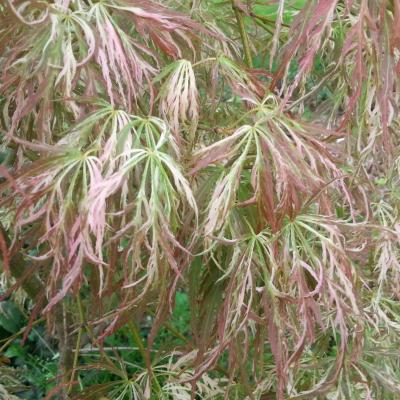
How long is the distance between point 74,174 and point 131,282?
0.15 m

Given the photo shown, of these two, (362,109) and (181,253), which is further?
(362,109)

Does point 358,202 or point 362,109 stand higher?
point 362,109

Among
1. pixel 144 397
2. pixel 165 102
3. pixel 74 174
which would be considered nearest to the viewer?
pixel 74 174

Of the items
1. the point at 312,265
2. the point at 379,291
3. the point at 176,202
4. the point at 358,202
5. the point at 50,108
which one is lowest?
the point at 379,291

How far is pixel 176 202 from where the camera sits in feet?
2.92

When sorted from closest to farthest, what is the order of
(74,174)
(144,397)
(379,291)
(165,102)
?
(74,174), (165,102), (144,397), (379,291)

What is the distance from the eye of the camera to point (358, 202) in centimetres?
116

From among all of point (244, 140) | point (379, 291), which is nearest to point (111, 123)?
point (244, 140)

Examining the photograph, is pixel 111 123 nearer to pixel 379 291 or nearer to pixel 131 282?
pixel 131 282

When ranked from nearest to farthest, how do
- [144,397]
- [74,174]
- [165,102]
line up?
[74,174], [165,102], [144,397]

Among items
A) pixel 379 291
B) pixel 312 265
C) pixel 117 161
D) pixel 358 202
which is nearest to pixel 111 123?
pixel 117 161

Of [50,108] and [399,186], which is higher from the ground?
[50,108]

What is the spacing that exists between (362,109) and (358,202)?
18 cm

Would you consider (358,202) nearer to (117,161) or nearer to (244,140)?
(244,140)
